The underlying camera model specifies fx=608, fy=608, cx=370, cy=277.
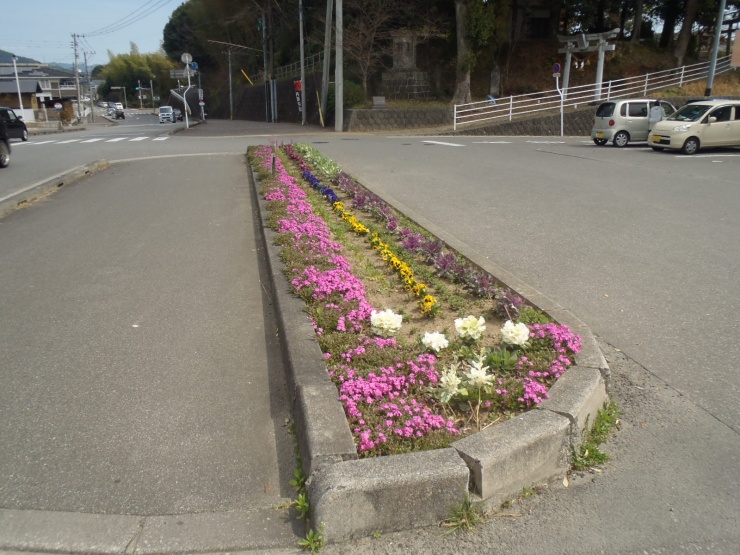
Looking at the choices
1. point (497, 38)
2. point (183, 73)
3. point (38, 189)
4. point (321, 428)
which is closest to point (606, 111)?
point (497, 38)

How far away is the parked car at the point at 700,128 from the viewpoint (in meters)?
18.4

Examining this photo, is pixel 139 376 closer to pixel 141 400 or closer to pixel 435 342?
Result: pixel 141 400

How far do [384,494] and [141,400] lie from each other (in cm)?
187

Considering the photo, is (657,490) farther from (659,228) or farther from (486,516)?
(659,228)

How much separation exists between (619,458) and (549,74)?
36.5m

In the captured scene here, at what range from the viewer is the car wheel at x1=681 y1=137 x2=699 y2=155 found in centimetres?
1847

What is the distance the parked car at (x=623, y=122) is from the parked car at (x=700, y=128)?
7.18ft

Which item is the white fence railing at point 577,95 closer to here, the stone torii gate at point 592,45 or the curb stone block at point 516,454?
the stone torii gate at point 592,45

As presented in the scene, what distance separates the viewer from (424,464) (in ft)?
8.95

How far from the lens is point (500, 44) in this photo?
35000mm

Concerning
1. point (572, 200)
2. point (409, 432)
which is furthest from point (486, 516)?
point (572, 200)

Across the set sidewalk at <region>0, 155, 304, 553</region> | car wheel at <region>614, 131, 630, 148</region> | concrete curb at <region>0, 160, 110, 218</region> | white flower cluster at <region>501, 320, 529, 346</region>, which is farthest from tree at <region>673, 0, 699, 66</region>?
white flower cluster at <region>501, 320, 529, 346</region>

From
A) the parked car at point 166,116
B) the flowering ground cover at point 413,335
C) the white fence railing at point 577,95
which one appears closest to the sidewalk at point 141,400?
the flowering ground cover at point 413,335

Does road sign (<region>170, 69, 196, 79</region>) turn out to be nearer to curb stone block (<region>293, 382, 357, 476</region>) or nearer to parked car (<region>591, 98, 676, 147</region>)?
parked car (<region>591, 98, 676, 147</region>)
